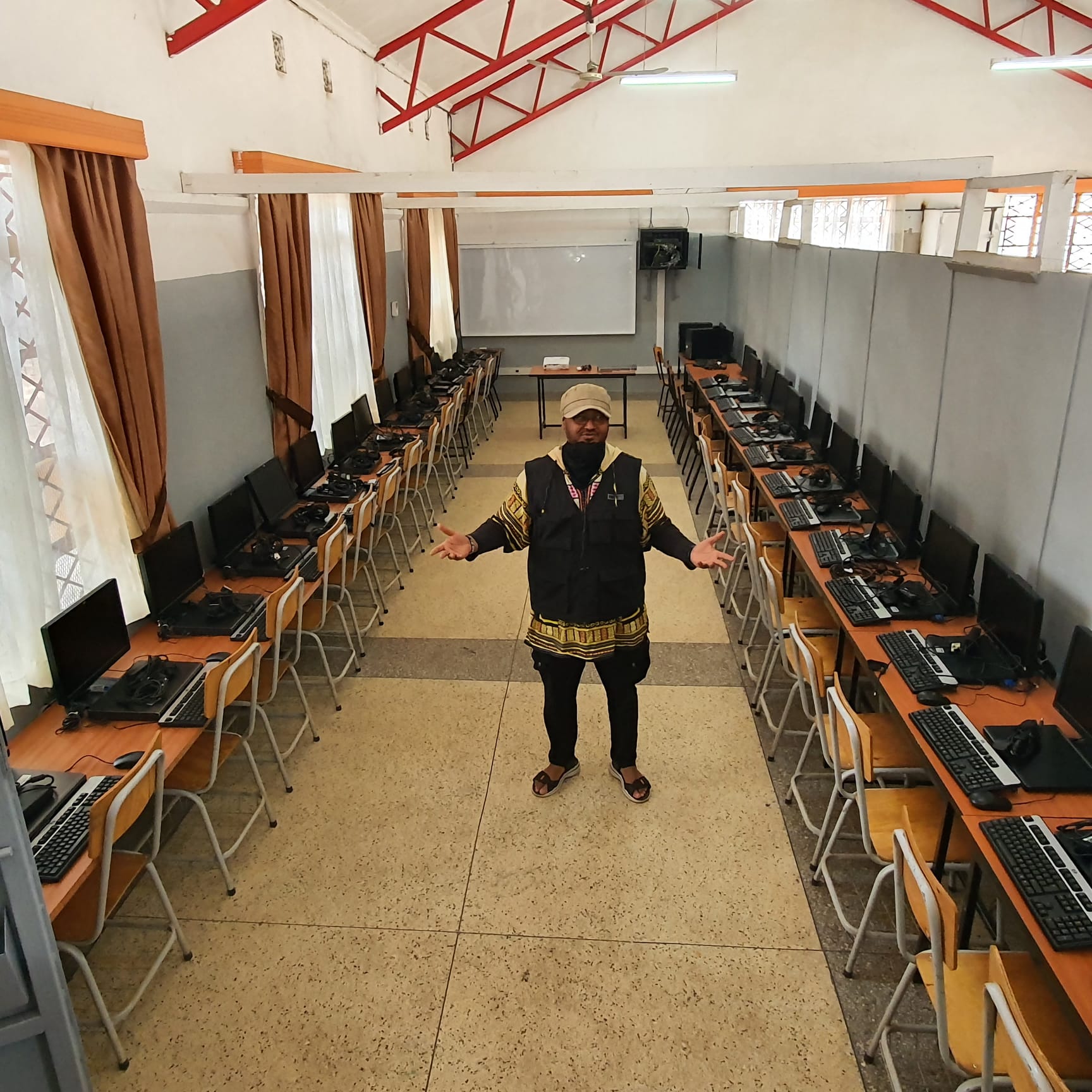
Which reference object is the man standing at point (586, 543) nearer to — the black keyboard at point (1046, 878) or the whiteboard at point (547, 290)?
the black keyboard at point (1046, 878)

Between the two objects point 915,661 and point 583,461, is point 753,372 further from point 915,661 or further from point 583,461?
point 583,461

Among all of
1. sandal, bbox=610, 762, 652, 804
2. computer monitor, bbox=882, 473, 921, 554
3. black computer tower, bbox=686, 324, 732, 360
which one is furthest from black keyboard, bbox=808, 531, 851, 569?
black computer tower, bbox=686, 324, 732, 360

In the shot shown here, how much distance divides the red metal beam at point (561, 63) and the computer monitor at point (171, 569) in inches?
321

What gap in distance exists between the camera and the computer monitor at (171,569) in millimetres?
3609

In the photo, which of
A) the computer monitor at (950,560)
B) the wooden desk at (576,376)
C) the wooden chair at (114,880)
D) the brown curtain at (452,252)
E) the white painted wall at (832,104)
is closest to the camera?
the wooden chair at (114,880)

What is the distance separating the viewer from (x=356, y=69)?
23.9 ft

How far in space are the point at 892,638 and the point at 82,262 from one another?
3.43 meters

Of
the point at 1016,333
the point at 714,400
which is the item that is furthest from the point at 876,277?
the point at 714,400

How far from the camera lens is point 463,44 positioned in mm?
8594

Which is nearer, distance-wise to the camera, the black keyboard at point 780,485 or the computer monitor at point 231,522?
the computer monitor at point 231,522

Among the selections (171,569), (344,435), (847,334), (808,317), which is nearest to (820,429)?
(847,334)

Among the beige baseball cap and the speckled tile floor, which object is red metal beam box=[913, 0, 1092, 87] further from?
the beige baseball cap

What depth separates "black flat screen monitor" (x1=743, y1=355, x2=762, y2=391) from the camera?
25.6 ft

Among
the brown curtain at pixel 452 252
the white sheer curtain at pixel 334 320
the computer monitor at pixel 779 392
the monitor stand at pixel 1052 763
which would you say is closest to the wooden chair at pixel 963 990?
the monitor stand at pixel 1052 763
